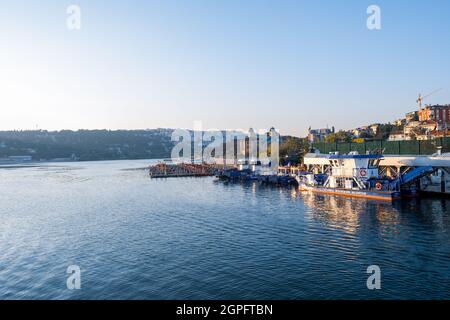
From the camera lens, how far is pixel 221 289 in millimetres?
23484

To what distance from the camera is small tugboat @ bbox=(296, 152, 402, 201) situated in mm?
57438

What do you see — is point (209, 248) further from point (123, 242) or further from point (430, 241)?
point (430, 241)

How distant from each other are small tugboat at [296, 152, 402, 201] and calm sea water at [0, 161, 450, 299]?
12.0 feet

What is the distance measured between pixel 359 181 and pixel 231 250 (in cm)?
3661

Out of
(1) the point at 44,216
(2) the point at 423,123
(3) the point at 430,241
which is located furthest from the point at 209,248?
(2) the point at 423,123

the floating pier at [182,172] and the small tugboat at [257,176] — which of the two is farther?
the floating pier at [182,172]

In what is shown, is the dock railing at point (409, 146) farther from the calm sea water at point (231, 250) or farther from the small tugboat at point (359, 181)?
the calm sea water at point (231, 250)

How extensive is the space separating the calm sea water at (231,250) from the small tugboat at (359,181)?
12.0ft

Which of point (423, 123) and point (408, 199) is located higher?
point (423, 123)

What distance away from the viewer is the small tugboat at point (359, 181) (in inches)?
2261

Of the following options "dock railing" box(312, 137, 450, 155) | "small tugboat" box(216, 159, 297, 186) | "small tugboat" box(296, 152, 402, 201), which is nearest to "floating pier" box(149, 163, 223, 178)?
"small tugboat" box(216, 159, 297, 186)

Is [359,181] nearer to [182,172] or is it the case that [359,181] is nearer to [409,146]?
[409,146]

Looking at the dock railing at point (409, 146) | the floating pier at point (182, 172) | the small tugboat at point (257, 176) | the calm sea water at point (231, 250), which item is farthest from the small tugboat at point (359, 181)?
the floating pier at point (182, 172)
